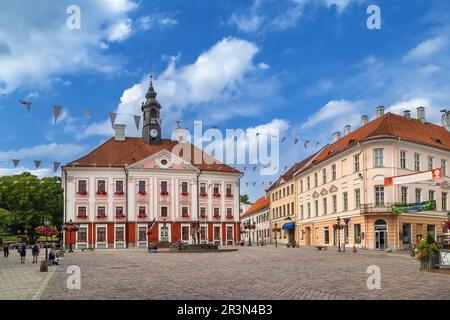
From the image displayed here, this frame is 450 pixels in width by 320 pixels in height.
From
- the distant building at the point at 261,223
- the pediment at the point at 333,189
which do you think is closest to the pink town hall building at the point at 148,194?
the distant building at the point at 261,223

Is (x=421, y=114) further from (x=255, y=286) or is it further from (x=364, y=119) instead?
(x=255, y=286)

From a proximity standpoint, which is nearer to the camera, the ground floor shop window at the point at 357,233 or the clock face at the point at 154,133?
the ground floor shop window at the point at 357,233

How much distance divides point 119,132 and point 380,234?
3726 centimetres

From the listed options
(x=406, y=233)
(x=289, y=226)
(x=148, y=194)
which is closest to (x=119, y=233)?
(x=148, y=194)

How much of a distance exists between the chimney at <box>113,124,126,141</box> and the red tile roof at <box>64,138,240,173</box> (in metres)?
0.54

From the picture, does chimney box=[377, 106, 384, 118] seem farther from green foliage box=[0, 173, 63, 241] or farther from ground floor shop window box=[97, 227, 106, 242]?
green foliage box=[0, 173, 63, 241]

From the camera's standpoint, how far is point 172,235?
60562 mm

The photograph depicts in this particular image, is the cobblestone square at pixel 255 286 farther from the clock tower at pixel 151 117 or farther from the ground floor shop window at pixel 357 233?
the clock tower at pixel 151 117

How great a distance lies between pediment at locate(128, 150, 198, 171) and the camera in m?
60.4

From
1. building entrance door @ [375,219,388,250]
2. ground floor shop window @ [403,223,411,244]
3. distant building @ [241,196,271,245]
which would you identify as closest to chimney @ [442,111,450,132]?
ground floor shop window @ [403,223,411,244]

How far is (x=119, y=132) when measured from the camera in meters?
65.1

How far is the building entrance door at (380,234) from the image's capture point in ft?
134
